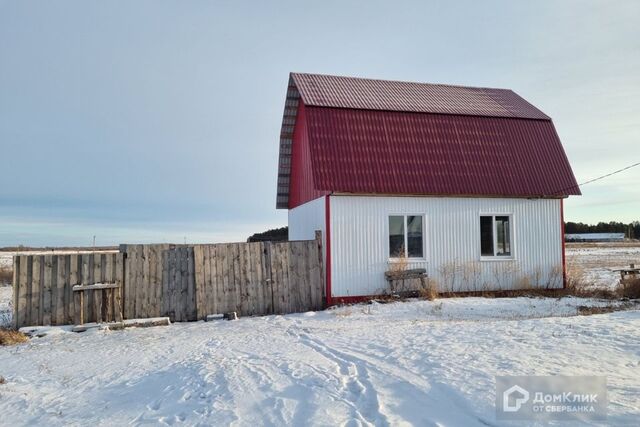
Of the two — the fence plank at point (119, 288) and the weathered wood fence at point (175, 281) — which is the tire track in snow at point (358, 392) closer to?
the weathered wood fence at point (175, 281)

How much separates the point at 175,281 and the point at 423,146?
344 inches

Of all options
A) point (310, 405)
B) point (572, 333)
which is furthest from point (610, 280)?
point (310, 405)

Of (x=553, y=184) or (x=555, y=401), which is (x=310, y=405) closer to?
(x=555, y=401)

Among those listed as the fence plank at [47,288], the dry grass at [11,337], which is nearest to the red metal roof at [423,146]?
the fence plank at [47,288]

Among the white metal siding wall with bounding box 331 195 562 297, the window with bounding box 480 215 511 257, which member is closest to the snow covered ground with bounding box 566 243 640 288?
the white metal siding wall with bounding box 331 195 562 297

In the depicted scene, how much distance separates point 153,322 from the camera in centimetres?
1204

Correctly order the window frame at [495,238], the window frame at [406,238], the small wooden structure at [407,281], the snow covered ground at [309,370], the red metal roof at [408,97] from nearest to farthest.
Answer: the snow covered ground at [309,370] < the small wooden structure at [407,281] < the window frame at [406,238] < the window frame at [495,238] < the red metal roof at [408,97]

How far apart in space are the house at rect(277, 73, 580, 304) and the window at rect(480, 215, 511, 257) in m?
0.03

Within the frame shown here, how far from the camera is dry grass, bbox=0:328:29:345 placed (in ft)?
34.0

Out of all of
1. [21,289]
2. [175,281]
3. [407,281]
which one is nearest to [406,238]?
[407,281]

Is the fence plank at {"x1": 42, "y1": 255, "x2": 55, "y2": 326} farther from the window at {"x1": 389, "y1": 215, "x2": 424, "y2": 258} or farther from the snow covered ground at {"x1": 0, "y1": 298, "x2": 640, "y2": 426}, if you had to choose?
the window at {"x1": 389, "y1": 215, "x2": 424, "y2": 258}

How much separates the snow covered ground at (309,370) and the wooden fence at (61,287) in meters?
0.91

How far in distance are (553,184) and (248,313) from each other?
1095 cm

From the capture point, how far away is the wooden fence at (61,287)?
38.5 ft
